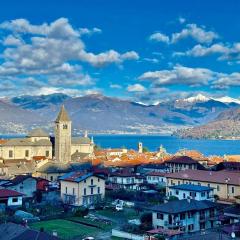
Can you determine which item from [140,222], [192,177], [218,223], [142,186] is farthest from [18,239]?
[142,186]

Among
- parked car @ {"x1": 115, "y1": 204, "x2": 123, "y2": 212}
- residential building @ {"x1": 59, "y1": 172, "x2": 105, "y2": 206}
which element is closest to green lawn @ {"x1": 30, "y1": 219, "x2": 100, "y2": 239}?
parked car @ {"x1": 115, "y1": 204, "x2": 123, "y2": 212}

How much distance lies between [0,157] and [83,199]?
44.2 m

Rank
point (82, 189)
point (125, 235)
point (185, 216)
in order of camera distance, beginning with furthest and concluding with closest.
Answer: point (82, 189) < point (185, 216) < point (125, 235)

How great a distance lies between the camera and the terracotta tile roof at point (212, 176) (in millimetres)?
54075

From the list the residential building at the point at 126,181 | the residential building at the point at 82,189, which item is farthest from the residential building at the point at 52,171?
the residential building at the point at 82,189

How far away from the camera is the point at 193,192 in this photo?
50688mm

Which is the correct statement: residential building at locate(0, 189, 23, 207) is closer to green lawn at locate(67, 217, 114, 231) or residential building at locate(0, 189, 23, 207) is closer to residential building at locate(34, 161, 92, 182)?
green lawn at locate(67, 217, 114, 231)

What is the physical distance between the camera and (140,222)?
141ft

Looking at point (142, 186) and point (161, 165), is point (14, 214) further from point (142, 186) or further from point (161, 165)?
point (161, 165)

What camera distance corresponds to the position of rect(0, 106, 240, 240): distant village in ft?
127

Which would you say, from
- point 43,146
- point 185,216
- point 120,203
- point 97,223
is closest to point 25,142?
point 43,146

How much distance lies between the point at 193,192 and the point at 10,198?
19.5 m

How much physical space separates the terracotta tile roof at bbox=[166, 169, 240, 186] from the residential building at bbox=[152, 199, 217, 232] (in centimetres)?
1082

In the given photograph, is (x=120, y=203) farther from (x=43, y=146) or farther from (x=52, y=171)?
(x=43, y=146)
